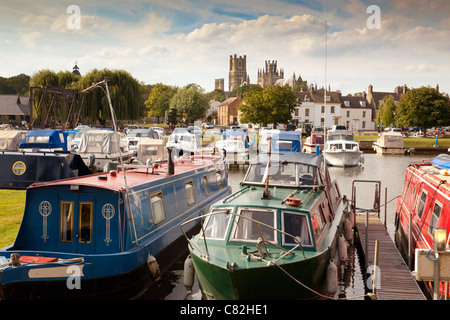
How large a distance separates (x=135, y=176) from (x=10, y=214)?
595 centimetres

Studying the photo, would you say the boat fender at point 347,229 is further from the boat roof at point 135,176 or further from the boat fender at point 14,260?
the boat fender at point 14,260

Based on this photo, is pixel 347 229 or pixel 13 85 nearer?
pixel 347 229

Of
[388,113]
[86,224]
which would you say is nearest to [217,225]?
[86,224]

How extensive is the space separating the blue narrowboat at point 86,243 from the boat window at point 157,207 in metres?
0.03

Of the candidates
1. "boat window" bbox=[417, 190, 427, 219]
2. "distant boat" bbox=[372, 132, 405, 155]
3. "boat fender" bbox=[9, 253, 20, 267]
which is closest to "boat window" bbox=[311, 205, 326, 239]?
"boat window" bbox=[417, 190, 427, 219]

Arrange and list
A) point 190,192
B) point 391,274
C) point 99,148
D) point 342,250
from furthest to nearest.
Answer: point 99,148 < point 190,192 < point 342,250 < point 391,274

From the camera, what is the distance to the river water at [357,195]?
11.3 m

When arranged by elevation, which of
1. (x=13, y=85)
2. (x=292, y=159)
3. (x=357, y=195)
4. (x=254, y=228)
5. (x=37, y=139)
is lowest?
(x=357, y=195)

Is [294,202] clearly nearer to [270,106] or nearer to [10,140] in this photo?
[10,140]

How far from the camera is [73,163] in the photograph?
21.5 metres

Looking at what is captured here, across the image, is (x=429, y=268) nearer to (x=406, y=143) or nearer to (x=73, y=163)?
(x=73, y=163)

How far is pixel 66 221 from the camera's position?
9930 millimetres

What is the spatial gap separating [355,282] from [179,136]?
25905 mm

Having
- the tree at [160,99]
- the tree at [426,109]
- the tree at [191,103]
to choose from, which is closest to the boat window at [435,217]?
the tree at [426,109]
